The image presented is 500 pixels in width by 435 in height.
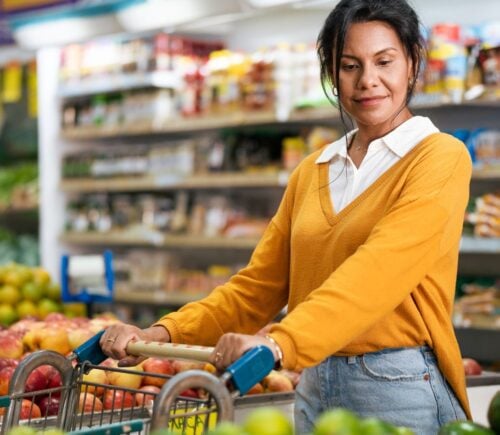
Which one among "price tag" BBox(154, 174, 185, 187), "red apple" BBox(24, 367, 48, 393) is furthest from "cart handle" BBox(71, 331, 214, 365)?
"price tag" BBox(154, 174, 185, 187)

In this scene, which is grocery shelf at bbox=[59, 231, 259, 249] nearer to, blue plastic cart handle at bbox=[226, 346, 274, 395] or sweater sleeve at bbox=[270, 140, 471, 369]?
sweater sleeve at bbox=[270, 140, 471, 369]

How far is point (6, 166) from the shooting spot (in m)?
8.38

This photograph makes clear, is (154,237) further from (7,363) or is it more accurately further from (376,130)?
(376,130)

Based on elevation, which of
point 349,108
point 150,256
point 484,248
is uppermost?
point 349,108

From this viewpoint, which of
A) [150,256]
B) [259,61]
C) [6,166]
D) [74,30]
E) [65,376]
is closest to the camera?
[65,376]

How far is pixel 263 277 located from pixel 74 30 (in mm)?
4248

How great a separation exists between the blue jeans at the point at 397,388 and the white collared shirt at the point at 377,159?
0.33m

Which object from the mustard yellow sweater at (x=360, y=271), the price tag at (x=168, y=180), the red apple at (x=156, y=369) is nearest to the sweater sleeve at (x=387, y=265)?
the mustard yellow sweater at (x=360, y=271)

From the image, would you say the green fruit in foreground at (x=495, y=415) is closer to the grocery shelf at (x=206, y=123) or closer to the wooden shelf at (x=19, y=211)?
the grocery shelf at (x=206, y=123)

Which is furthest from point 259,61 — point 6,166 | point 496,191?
point 6,166

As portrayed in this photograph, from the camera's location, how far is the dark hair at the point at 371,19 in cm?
219

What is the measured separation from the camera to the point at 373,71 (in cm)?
217

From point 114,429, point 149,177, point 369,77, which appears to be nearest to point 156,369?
point 369,77

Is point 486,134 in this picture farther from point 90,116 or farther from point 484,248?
point 90,116
